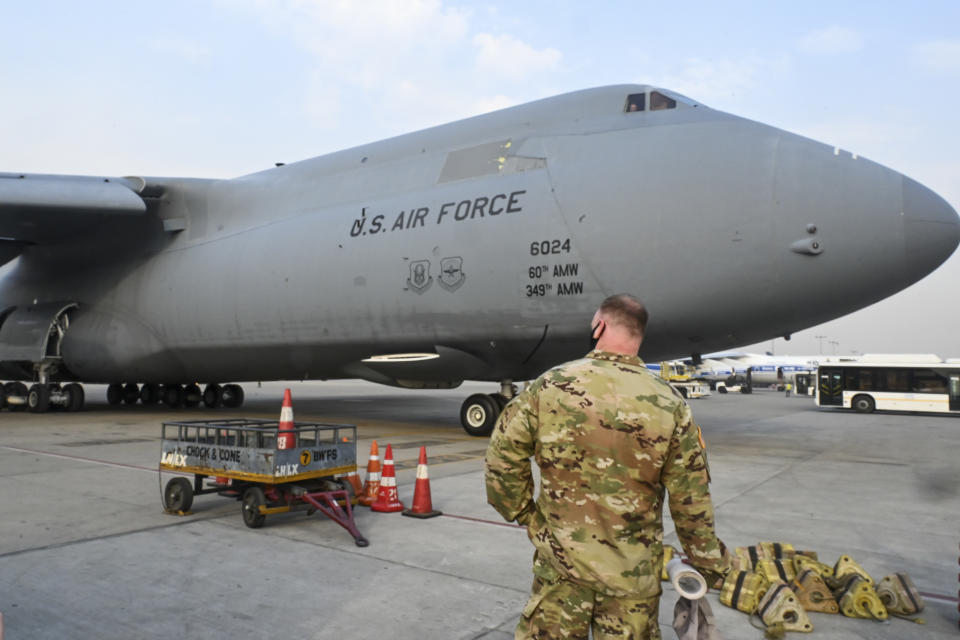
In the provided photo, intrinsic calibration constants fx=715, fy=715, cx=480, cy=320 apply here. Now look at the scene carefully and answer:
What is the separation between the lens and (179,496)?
7113mm

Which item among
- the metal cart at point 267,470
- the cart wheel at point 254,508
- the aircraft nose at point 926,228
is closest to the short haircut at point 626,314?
the metal cart at point 267,470

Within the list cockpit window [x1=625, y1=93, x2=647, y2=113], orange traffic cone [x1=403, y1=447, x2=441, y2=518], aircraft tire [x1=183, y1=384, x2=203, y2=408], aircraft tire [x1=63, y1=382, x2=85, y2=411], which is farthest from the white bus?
aircraft tire [x1=63, y1=382, x2=85, y2=411]

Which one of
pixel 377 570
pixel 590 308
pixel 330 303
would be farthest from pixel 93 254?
pixel 377 570

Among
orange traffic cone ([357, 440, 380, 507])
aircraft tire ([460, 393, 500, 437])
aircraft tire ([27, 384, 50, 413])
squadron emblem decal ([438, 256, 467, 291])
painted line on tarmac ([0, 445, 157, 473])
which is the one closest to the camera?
orange traffic cone ([357, 440, 380, 507])

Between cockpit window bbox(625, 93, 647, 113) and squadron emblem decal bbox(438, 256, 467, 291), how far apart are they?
3.82 meters

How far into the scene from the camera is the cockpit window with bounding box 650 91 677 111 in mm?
11750

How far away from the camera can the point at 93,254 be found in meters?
19.3

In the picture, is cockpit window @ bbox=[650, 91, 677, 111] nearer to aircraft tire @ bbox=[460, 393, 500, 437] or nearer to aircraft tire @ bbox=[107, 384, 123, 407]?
aircraft tire @ bbox=[460, 393, 500, 437]

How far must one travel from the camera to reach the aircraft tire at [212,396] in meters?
22.0

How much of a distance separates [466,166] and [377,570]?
29.4ft

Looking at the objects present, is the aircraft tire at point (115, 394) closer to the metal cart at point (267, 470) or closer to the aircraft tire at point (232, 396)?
the aircraft tire at point (232, 396)

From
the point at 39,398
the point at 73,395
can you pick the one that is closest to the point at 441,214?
the point at 73,395

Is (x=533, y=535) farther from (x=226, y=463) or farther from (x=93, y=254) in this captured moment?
(x=93, y=254)

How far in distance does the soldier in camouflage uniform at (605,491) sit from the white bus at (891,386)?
28087 mm
